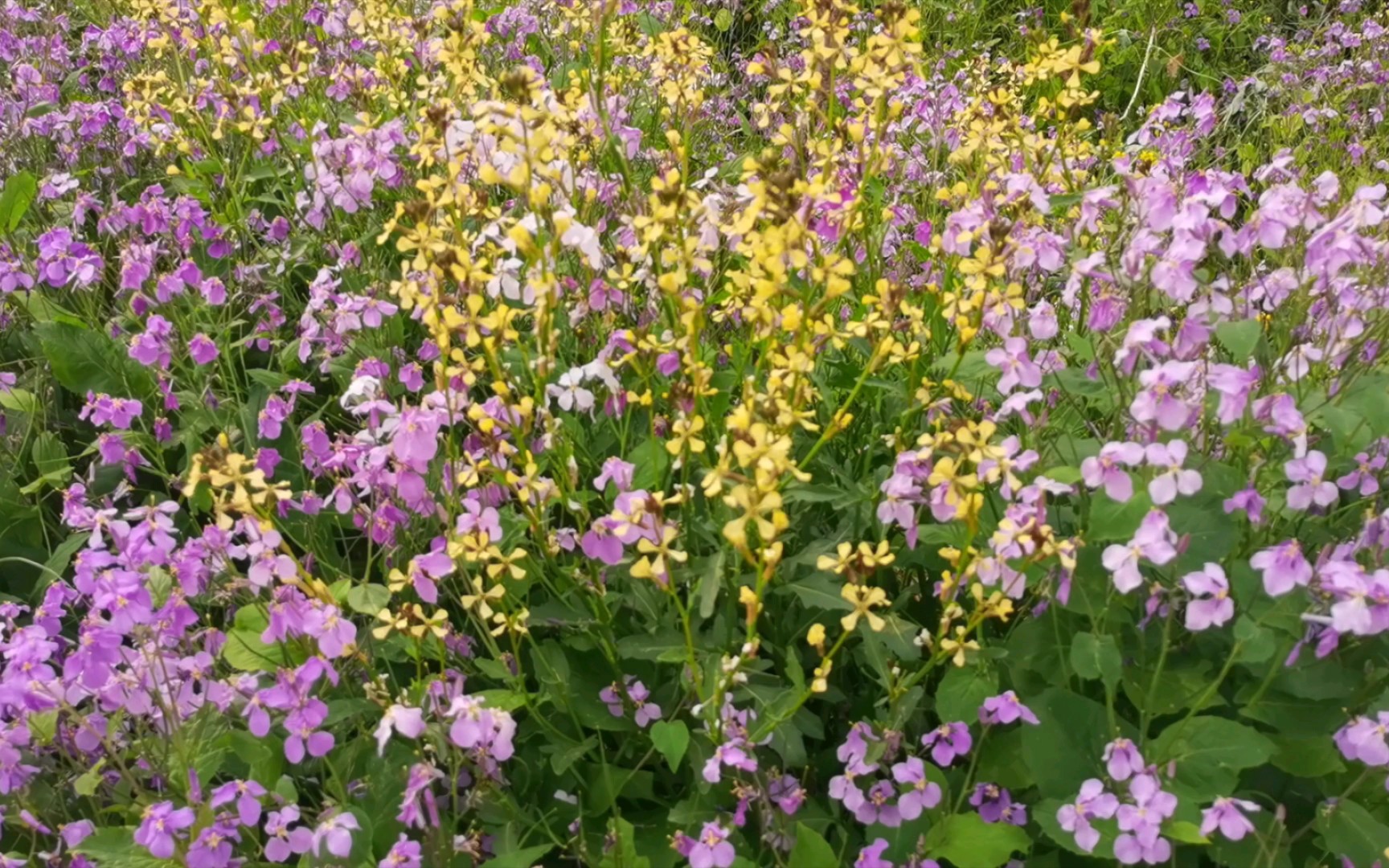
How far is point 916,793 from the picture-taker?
6.19 ft

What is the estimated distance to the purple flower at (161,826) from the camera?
1715 millimetres

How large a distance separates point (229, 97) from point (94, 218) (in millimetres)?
1136

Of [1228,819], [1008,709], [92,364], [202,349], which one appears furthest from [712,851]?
[92,364]

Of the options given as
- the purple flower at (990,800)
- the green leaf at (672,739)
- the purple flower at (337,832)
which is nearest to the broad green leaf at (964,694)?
the purple flower at (990,800)

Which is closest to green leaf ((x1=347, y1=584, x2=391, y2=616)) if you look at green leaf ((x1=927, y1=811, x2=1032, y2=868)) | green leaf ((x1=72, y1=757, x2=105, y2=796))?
green leaf ((x1=72, y1=757, x2=105, y2=796))

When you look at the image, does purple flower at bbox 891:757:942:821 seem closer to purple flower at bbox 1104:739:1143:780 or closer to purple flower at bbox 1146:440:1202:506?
purple flower at bbox 1104:739:1143:780

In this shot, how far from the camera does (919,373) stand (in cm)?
228

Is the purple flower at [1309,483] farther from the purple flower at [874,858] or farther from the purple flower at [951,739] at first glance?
the purple flower at [874,858]

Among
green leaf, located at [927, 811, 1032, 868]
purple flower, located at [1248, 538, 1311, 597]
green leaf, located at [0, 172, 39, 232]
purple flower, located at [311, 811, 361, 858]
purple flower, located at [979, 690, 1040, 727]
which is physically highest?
green leaf, located at [0, 172, 39, 232]

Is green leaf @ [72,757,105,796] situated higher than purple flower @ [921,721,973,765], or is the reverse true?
green leaf @ [72,757,105,796]

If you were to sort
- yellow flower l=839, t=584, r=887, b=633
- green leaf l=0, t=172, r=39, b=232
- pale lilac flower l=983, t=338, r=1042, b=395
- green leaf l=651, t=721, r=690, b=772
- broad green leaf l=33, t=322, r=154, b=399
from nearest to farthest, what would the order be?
yellow flower l=839, t=584, r=887, b=633, green leaf l=651, t=721, r=690, b=772, pale lilac flower l=983, t=338, r=1042, b=395, broad green leaf l=33, t=322, r=154, b=399, green leaf l=0, t=172, r=39, b=232

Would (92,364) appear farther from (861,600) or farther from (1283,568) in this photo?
(1283,568)

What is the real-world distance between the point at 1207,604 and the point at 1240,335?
43 cm

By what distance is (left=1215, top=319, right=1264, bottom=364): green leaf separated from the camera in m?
1.74
